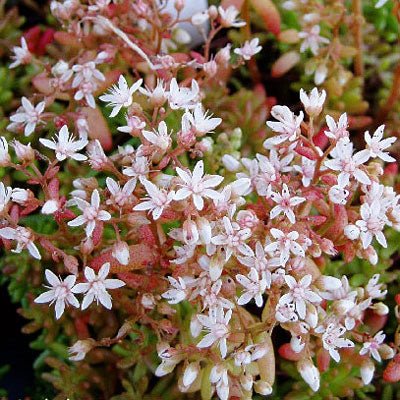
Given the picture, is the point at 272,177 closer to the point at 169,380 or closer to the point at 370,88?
the point at 169,380

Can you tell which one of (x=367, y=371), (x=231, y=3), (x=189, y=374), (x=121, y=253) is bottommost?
(x=367, y=371)

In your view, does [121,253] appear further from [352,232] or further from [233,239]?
[352,232]

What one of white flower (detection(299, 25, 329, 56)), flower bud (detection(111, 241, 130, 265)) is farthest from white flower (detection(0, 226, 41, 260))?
white flower (detection(299, 25, 329, 56))

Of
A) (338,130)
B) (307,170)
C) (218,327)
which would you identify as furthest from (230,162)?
(218,327)

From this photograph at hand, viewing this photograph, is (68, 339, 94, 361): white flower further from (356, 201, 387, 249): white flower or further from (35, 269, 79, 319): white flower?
(356, 201, 387, 249): white flower

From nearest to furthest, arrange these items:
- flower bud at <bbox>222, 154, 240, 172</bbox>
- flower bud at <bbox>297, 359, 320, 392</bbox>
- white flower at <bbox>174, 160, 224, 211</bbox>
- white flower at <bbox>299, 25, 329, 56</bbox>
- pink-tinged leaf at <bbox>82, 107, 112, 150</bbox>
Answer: white flower at <bbox>174, 160, 224, 211</bbox> → flower bud at <bbox>297, 359, 320, 392</bbox> → flower bud at <bbox>222, 154, 240, 172</bbox> → pink-tinged leaf at <bbox>82, 107, 112, 150</bbox> → white flower at <bbox>299, 25, 329, 56</bbox>

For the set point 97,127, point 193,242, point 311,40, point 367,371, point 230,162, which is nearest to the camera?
point 193,242

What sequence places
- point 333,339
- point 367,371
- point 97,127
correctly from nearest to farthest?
point 333,339 < point 367,371 < point 97,127
